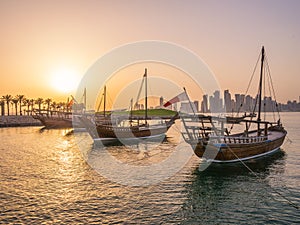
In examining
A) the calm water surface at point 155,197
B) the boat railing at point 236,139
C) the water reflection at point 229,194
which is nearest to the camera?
the calm water surface at point 155,197

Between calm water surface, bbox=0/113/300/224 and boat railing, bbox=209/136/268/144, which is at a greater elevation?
boat railing, bbox=209/136/268/144

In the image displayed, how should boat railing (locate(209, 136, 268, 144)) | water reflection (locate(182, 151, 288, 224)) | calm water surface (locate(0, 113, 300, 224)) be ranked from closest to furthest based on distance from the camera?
calm water surface (locate(0, 113, 300, 224)) → water reflection (locate(182, 151, 288, 224)) → boat railing (locate(209, 136, 268, 144))

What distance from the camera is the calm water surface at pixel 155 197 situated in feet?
49.8

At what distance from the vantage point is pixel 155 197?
18.6 metres

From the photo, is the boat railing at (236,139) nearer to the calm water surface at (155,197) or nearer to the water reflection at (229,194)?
the water reflection at (229,194)

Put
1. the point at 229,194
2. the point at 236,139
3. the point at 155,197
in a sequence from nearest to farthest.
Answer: the point at 155,197, the point at 229,194, the point at 236,139

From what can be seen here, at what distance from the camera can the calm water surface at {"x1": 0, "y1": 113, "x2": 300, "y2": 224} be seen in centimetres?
1517

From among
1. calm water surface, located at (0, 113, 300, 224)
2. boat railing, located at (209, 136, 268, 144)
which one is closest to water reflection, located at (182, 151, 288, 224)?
calm water surface, located at (0, 113, 300, 224)

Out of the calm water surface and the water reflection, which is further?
the water reflection

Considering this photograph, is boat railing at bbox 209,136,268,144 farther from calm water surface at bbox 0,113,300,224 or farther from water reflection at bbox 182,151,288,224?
calm water surface at bbox 0,113,300,224

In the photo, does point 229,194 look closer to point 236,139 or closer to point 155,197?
point 155,197

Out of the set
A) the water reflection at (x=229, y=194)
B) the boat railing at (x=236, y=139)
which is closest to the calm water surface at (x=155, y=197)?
the water reflection at (x=229, y=194)

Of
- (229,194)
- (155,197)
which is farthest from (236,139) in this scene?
(155,197)

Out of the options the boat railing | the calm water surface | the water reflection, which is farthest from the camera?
the boat railing
